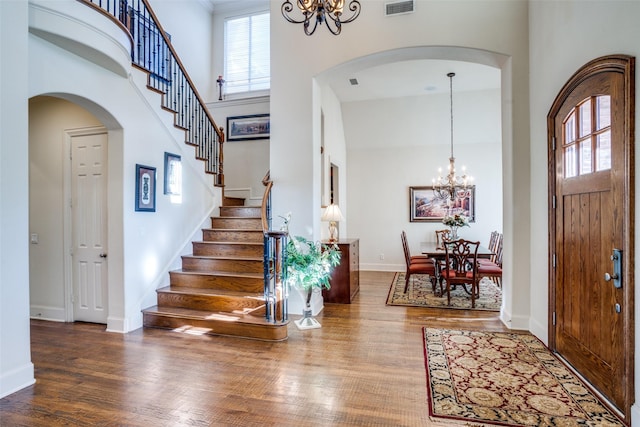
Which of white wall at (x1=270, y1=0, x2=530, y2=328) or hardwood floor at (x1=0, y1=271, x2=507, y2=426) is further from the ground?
white wall at (x1=270, y1=0, x2=530, y2=328)

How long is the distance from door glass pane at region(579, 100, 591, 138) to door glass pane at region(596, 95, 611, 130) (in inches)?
4.9

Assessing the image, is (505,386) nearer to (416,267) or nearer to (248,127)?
(416,267)

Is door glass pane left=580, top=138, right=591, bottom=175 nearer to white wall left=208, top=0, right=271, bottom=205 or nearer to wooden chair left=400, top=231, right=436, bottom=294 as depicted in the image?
wooden chair left=400, top=231, right=436, bottom=294

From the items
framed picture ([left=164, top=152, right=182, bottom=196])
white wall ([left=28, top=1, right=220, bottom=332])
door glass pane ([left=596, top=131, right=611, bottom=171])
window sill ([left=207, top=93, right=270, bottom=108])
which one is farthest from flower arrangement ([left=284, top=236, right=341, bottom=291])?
window sill ([left=207, top=93, right=270, bottom=108])

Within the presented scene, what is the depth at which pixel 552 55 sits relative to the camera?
346 cm

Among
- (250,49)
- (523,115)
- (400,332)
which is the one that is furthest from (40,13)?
(250,49)

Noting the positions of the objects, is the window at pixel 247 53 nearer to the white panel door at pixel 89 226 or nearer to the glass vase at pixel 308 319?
the white panel door at pixel 89 226

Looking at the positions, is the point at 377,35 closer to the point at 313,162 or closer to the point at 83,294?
the point at 313,162

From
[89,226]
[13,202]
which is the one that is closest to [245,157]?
[89,226]

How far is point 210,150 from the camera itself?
20.2ft

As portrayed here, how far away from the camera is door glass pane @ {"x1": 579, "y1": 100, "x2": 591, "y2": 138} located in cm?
281

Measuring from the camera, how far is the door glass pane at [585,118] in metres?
2.81

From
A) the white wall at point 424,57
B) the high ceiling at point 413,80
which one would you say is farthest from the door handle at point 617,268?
the high ceiling at point 413,80

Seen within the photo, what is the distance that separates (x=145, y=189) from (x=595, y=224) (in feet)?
15.4
